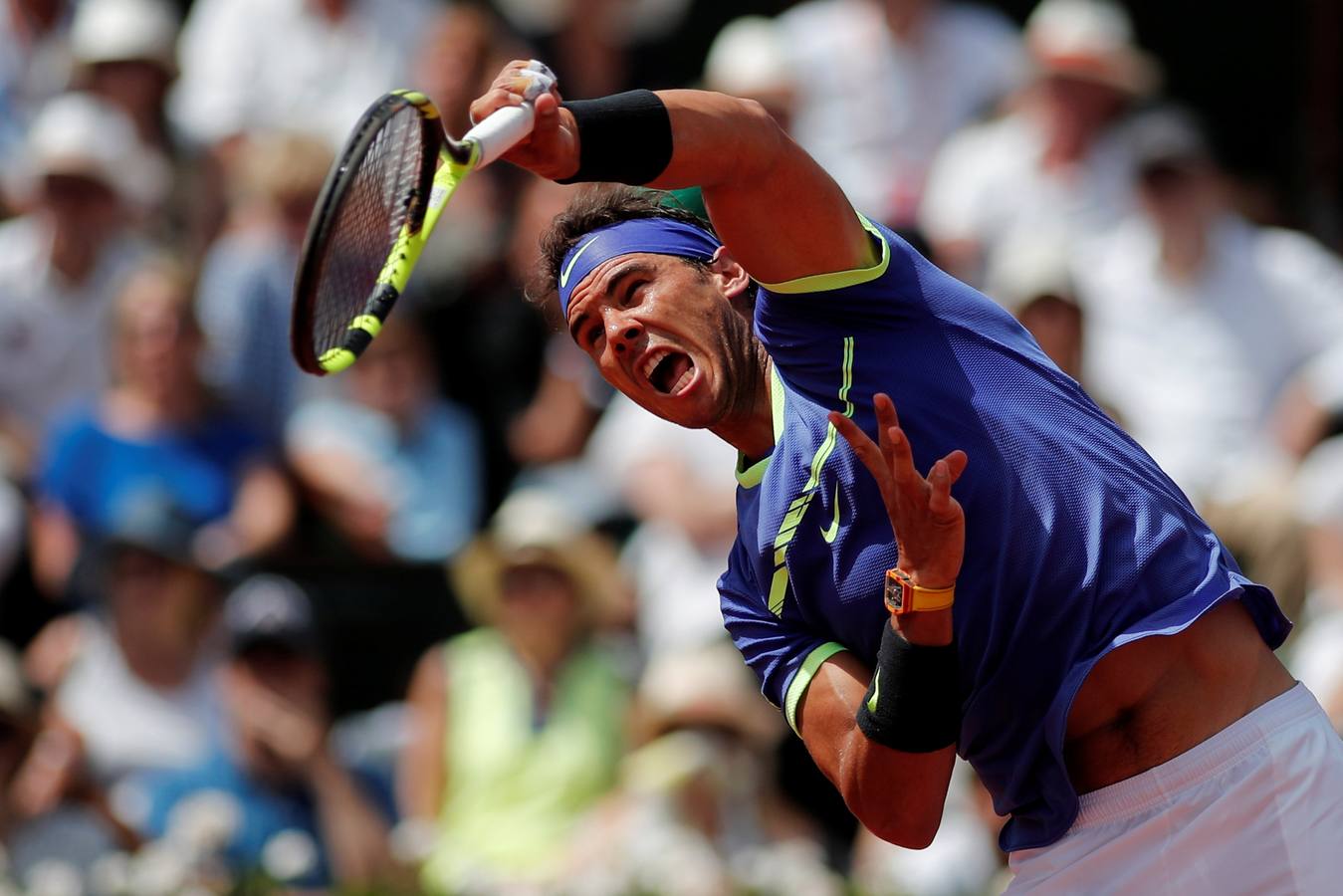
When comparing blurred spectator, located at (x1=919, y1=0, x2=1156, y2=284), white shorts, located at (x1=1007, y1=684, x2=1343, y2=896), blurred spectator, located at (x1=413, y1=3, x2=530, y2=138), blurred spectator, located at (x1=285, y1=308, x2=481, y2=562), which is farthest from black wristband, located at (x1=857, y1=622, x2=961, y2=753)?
blurred spectator, located at (x1=413, y1=3, x2=530, y2=138)

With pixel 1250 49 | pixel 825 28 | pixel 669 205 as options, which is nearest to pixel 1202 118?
pixel 1250 49

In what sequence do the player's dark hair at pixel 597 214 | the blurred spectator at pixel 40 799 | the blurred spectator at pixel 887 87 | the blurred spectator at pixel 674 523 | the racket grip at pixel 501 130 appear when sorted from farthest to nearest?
the blurred spectator at pixel 887 87, the blurred spectator at pixel 674 523, the blurred spectator at pixel 40 799, the player's dark hair at pixel 597 214, the racket grip at pixel 501 130

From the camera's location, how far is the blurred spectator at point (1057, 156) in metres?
7.82

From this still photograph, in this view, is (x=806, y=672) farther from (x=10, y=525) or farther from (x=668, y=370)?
(x=10, y=525)

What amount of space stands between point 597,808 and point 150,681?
1498 mm

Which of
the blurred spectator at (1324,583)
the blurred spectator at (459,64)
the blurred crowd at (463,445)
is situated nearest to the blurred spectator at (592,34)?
the blurred crowd at (463,445)

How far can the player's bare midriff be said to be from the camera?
3.07m

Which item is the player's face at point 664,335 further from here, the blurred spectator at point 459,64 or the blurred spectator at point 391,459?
the blurred spectator at point 459,64

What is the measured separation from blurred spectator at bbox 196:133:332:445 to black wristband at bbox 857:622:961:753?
467cm

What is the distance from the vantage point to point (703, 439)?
23.1 ft

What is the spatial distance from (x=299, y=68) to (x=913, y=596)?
19.6 ft

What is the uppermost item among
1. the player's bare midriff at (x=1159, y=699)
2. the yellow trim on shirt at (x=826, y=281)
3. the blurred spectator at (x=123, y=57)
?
the yellow trim on shirt at (x=826, y=281)

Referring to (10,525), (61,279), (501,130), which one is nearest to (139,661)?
(10,525)

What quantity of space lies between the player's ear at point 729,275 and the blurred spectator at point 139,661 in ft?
11.8
